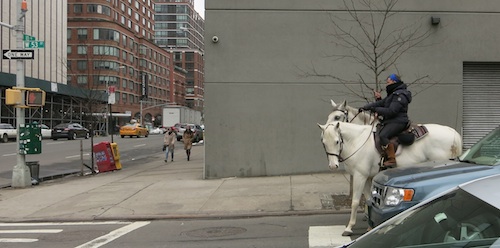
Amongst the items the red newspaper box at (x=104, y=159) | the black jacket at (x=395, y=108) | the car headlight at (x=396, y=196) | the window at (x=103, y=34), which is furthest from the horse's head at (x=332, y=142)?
the window at (x=103, y=34)

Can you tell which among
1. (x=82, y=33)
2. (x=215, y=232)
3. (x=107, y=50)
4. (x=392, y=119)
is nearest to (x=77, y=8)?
(x=82, y=33)

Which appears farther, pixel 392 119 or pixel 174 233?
pixel 174 233

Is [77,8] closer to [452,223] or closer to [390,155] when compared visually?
[390,155]

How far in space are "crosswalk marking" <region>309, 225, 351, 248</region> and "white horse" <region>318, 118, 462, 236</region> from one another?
647 mm

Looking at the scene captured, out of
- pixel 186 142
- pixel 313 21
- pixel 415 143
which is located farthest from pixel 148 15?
pixel 415 143

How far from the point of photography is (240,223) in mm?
8102

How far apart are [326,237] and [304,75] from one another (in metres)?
7.70

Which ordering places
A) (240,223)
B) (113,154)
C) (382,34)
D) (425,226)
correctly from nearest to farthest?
(425,226)
(240,223)
(382,34)
(113,154)

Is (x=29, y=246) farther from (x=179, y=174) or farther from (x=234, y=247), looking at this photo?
Result: (x=179, y=174)

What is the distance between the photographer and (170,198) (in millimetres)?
10766

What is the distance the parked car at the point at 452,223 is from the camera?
225 centimetres

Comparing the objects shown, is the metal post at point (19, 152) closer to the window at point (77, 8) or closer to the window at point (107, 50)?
the window at point (107, 50)

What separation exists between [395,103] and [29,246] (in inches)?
243

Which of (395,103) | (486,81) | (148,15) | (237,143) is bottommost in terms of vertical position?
(237,143)
